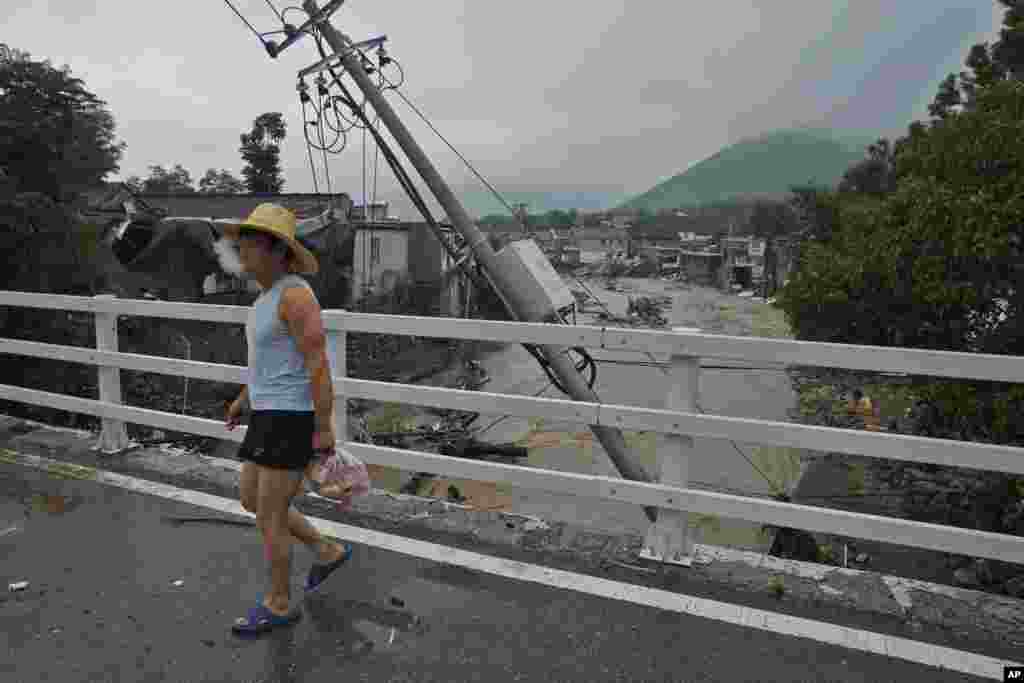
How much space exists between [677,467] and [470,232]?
6663mm

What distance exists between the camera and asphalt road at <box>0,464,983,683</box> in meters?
2.66

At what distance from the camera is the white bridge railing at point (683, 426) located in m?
2.96

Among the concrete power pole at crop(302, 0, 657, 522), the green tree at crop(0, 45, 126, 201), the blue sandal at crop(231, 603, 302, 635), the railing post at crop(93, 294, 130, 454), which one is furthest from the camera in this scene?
the green tree at crop(0, 45, 126, 201)

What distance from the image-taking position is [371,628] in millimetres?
2928

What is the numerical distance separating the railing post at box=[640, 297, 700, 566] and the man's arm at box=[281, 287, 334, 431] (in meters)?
1.63

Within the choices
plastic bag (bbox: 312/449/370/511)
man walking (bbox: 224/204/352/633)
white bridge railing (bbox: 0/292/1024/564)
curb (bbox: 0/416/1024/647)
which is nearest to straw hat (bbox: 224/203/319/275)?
man walking (bbox: 224/204/352/633)

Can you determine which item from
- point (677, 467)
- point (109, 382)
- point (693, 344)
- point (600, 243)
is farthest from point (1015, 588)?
point (600, 243)

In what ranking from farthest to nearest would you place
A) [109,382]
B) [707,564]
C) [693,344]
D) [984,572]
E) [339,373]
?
[984,572] < [109,382] < [339,373] < [707,564] < [693,344]

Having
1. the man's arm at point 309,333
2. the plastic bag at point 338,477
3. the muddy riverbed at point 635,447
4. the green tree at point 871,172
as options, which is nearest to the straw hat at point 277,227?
the man's arm at point 309,333

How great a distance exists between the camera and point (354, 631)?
2.90 m

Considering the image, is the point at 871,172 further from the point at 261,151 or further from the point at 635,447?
the point at 261,151

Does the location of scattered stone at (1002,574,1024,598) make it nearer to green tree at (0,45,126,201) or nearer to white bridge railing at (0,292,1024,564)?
white bridge railing at (0,292,1024,564)

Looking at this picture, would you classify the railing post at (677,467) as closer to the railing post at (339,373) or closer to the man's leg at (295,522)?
the man's leg at (295,522)

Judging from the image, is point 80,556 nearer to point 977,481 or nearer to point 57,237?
point 57,237
